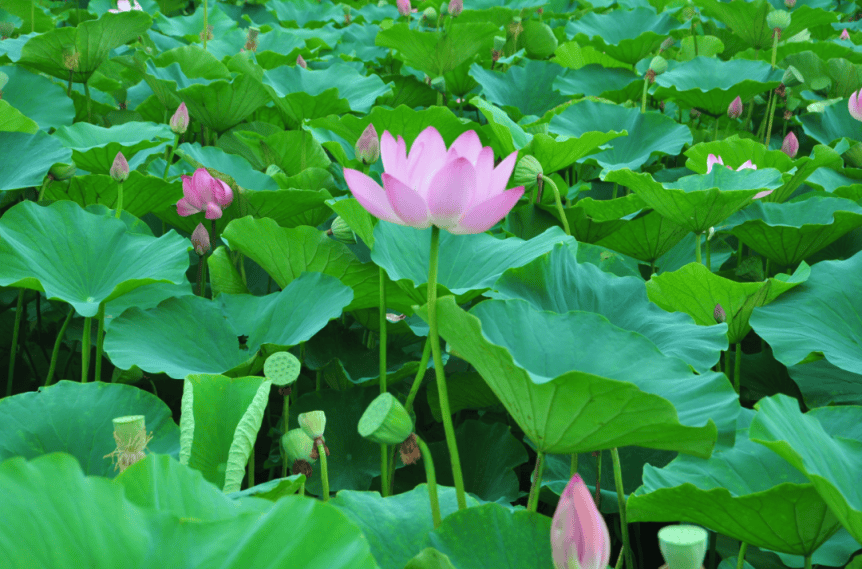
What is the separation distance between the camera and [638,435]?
61cm

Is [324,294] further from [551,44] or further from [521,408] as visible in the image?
[551,44]

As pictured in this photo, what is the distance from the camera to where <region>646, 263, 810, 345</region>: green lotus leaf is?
3.40ft

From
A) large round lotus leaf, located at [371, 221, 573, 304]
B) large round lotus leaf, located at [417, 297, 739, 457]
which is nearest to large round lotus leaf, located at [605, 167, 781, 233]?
large round lotus leaf, located at [371, 221, 573, 304]

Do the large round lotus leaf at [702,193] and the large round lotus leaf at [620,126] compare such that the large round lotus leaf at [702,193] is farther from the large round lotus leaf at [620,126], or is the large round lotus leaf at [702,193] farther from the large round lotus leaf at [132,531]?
the large round lotus leaf at [132,531]

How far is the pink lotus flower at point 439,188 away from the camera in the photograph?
0.63 metres

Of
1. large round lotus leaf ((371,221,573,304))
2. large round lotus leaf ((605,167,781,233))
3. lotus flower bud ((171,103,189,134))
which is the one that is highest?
lotus flower bud ((171,103,189,134))

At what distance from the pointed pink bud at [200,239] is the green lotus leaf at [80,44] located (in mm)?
877

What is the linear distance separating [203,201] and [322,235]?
0.25 meters

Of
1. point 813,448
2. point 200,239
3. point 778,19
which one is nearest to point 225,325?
point 200,239

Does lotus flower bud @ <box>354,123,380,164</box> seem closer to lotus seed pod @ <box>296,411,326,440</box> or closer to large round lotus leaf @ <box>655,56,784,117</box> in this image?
lotus seed pod @ <box>296,411,326,440</box>

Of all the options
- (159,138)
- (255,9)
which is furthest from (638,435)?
(255,9)

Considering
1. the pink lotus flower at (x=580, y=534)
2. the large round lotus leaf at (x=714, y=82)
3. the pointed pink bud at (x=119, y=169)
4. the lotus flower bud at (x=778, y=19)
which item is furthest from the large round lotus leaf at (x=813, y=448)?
the lotus flower bud at (x=778, y=19)

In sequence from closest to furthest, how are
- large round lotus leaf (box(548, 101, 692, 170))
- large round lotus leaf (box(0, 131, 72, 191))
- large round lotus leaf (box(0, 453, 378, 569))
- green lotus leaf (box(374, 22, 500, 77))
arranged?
large round lotus leaf (box(0, 453, 378, 569)), large round lotus leaf (box(0, 131, 72, 191)), large round lotus leaf (box(548, 101, 692, 170)), green lotus leaf (box(374, 22, 500, 77))

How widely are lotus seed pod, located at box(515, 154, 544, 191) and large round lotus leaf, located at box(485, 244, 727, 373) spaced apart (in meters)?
0.34
